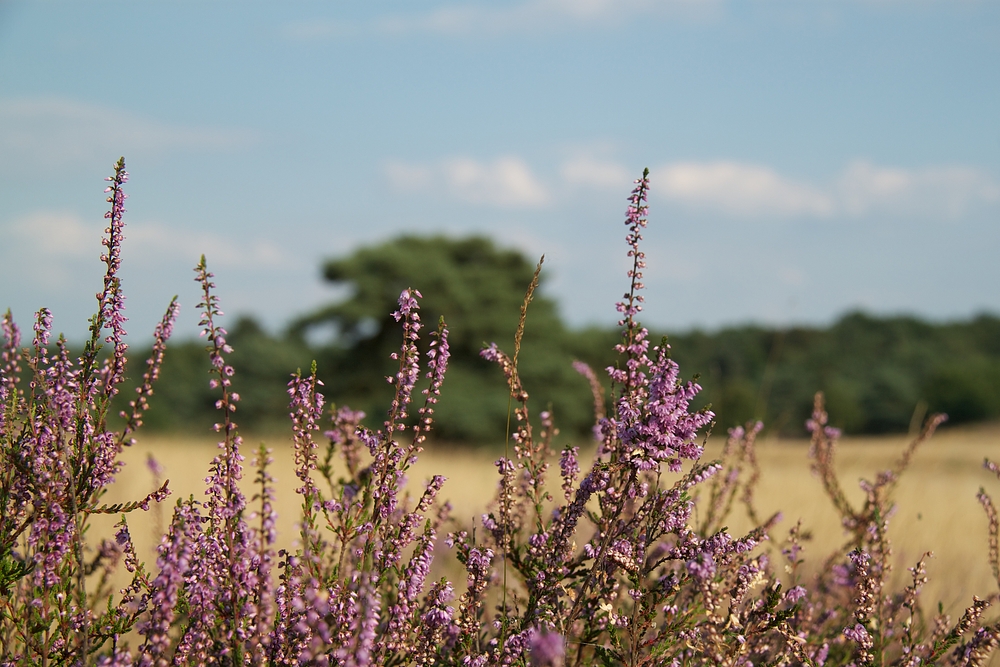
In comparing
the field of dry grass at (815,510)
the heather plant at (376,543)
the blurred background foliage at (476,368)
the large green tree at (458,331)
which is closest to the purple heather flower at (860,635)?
the heather plant at (376,543)

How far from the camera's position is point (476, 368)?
110 ft

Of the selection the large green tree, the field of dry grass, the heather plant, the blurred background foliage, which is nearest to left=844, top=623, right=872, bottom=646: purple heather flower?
the heather plant

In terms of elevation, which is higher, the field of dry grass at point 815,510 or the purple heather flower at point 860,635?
the purple heather flower at point 860,635

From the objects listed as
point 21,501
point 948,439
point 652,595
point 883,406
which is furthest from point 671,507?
point 883,406

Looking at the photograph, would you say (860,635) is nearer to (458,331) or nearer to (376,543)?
(376,543)

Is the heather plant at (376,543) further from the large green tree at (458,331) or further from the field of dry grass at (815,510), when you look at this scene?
the large green tree at (458,331)

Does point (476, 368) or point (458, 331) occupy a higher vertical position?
point (458, 331)

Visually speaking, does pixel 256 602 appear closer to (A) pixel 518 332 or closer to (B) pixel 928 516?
(A) pixel 518 332

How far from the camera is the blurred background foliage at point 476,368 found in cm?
3212

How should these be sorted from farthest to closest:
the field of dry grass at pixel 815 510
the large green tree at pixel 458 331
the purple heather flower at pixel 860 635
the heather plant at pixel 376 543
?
the large green tree at pixel 458 331 < the field of dry grass at pixel 815 510 < the purple heather flower at pixel 860 635 < the heather plant at pixel 376 543

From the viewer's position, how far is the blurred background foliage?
32125mm

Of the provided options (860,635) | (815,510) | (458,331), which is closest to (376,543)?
(860,635)

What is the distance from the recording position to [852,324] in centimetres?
6069

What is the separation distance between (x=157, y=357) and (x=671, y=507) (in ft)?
6.11
